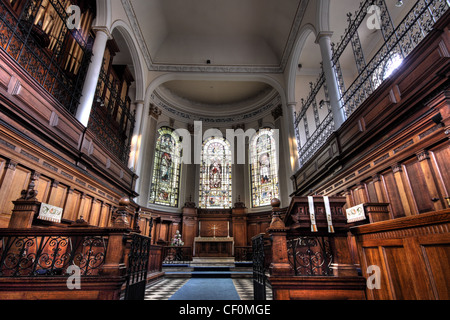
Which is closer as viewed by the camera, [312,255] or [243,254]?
[312,255]

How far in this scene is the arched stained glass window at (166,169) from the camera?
35.8 feet

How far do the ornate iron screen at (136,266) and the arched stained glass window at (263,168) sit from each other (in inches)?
330

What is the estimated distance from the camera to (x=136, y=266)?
9.07 feet

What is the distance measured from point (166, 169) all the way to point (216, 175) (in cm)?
265

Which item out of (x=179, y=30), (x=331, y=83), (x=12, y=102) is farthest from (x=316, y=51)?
(x=12, y=102)

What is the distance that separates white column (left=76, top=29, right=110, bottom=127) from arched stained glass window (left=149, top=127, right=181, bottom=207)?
5868 millimetres

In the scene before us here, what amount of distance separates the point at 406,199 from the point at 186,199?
9.64 metres

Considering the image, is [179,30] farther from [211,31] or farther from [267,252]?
[267,252]

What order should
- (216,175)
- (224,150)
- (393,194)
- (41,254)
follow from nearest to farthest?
(41,254)
(393,194)
(216,175)
(224,150)

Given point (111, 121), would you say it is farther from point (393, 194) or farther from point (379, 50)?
point (393, 194)

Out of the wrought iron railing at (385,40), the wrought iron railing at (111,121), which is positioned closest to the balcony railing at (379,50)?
the wrought iron railing at (385,40)

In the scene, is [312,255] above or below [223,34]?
below
